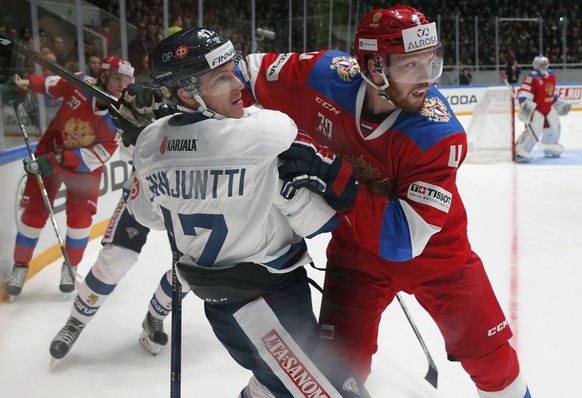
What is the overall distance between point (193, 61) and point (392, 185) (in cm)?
48

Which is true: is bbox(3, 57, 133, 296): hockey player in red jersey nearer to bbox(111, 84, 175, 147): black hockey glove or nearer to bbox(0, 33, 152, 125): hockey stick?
bbox(0, 33, 152, 125): hockey stick

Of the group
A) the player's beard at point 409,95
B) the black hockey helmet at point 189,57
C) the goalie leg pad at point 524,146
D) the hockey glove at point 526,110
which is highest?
the black hockey helmet at point 189,57

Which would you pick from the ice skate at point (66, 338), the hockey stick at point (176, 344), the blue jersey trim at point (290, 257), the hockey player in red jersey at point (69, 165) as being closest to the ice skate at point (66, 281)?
the hockey player in red jersey at point (69, 165)

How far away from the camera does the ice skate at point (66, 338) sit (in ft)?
6.71

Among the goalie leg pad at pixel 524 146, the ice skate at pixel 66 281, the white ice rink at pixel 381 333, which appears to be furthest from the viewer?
the goalie leg pad at pixel 524 146

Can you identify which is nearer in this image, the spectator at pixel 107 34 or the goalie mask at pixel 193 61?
the goalie mask at pixel 193 61

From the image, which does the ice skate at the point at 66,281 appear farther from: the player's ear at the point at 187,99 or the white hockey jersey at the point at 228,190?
the player's ear at the point at 187,99

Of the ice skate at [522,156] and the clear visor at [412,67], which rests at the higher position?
the clear visor at [412,67]

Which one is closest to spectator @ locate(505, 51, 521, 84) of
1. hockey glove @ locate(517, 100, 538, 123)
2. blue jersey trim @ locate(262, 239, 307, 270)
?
blue jersey trim @ locate(262, 239, 307, 270)

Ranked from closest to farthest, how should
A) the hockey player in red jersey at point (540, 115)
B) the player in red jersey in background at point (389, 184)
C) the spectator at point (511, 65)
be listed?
the player in red jersey in background at point (389, 184) → the spectator at point (511, 65) → the hockey player in red jersey at point (540, 115)

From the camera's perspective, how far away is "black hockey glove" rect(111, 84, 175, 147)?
142 cm

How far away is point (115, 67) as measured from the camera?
2037 millimetres

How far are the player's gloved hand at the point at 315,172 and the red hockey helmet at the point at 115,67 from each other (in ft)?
3.03

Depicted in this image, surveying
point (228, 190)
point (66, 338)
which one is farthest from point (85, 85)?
point (66, 338)
